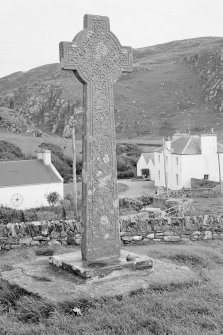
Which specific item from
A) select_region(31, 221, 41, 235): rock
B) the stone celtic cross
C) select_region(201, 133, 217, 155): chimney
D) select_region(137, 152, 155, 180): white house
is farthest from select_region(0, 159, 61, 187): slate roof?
the stone celtic cross

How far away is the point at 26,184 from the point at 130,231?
19502mm

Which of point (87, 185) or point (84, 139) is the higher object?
point (84, 139)

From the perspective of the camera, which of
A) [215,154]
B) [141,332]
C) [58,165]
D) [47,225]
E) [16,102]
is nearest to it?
[141,332]

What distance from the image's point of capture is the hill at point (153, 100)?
113m

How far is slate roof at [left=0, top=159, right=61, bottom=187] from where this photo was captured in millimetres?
33406

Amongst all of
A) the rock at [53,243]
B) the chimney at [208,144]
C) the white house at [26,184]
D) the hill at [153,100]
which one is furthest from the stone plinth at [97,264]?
the hill at [153,100]

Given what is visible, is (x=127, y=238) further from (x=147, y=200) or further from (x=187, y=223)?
(x=147, y=200)

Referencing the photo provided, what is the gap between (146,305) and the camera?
5.91 meters

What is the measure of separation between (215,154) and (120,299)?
140 feet

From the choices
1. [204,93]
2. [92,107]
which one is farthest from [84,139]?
[204,93]

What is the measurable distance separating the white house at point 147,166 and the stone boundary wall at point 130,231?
128 feet

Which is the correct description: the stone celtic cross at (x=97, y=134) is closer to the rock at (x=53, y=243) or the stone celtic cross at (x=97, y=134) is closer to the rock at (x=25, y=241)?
the rock at (x=53, y=243)

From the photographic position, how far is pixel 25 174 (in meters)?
34.4

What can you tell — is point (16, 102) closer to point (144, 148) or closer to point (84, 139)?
point (144, 148)
